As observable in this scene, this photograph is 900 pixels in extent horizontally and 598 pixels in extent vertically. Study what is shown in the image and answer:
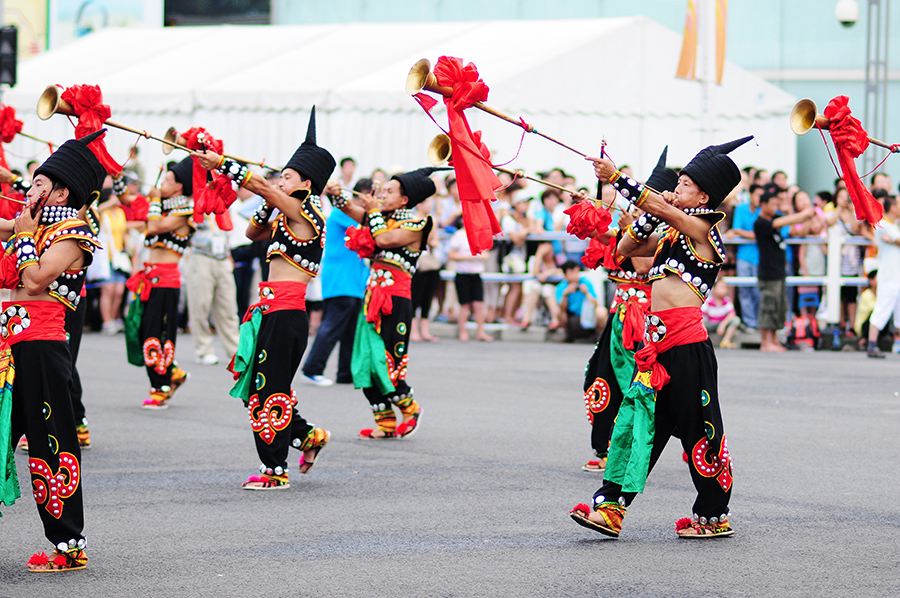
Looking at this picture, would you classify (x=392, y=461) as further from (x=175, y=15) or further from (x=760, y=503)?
(x=175, y=15)

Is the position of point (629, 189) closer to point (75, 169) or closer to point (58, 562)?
point (75, 169)

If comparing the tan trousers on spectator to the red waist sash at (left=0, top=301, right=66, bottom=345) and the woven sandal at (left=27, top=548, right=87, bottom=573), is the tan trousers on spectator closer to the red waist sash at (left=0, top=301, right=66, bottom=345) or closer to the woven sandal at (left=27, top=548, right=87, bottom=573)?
the red waist sash at (left=0, top=301, right=66, bottom=345)

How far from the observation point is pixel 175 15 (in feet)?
108

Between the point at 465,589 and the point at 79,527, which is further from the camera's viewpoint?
the point at 79,527

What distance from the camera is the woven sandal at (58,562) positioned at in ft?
18.3

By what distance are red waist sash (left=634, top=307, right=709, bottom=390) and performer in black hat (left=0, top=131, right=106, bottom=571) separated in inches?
105

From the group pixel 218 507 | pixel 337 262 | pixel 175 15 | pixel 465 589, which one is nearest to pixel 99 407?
pixel 337 262

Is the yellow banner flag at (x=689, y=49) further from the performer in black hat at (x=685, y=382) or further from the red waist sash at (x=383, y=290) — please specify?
the performer in black hat at (x=685, y=382)

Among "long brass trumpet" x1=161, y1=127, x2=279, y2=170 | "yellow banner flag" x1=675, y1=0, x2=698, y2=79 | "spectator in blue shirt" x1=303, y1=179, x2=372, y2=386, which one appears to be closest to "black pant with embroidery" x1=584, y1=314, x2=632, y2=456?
"long brass trumpet" x1=161, y1=127, x2=279, y2=170

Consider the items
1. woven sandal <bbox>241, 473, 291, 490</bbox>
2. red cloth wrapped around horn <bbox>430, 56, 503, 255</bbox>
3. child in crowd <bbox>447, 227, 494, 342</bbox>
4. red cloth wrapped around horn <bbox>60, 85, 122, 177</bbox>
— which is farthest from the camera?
child in crowd <bbox>447, 227, 494, 342</bbox>

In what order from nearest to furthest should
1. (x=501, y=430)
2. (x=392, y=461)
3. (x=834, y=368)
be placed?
(x=392, y=461) < (x=501, y=430) < (x=834, y=368)

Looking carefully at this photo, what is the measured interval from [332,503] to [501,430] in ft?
9.39

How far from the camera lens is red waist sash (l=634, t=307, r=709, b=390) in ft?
20.8

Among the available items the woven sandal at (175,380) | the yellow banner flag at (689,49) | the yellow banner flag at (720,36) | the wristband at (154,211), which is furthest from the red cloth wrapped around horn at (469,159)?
the yellow banner flag at (720,36)
